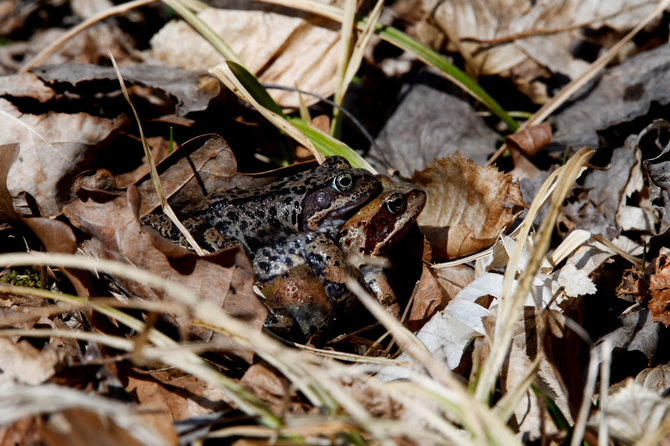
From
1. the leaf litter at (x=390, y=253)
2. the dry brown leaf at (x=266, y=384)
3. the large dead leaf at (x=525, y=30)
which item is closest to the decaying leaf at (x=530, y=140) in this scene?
the leaf litter at (x=390, y=253)

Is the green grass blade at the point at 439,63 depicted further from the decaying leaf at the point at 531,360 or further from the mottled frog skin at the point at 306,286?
the decaying leaf at the point at 531,360

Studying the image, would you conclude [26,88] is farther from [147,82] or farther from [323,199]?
[323,199]

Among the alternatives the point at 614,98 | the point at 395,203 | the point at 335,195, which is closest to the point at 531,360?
the point at 395,203

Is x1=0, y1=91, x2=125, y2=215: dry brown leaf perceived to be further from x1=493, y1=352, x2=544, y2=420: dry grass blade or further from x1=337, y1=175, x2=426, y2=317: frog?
x1=493, y1=352, x2=544, y2=420: dry grass blade

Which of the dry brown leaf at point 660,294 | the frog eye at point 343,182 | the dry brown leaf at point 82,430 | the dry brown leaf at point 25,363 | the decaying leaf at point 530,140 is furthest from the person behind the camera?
the decaying leaf at point 530,140

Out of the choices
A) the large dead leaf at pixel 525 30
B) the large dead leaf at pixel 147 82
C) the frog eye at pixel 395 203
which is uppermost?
the large dead leaf at pixel 525 30

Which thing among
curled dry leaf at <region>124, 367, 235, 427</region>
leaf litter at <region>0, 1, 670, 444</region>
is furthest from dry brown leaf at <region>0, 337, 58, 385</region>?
curled dry leaf at <region>124, 367, 235, 427</region>

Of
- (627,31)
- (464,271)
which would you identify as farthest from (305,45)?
(627,31)
